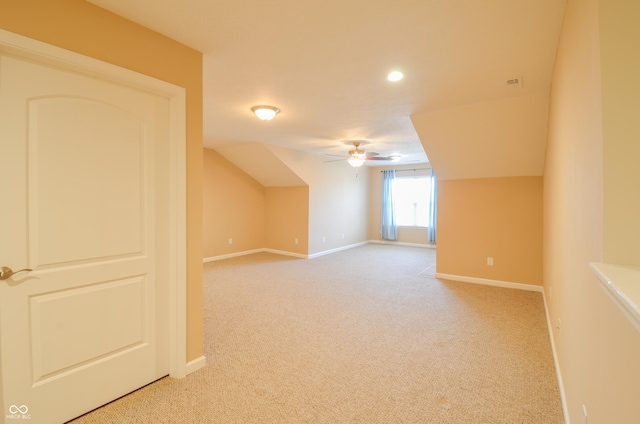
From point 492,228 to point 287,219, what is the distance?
4.26 m

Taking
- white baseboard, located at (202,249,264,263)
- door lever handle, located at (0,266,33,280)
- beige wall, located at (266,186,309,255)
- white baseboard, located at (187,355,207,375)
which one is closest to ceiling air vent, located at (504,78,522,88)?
white baseboard, located at (187,355,207,375)

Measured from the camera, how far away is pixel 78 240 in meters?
1.76

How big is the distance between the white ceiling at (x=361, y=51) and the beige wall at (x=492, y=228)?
34.5 inches

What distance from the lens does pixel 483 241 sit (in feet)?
15.4

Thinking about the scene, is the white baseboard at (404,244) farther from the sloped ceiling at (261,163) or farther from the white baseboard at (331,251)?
the sloped ceiling at (261,163)

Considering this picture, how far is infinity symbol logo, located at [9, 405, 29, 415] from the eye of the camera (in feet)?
5.12

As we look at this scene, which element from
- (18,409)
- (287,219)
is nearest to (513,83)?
(18,409)

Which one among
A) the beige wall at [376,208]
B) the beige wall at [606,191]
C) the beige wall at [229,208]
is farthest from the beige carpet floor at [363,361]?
the beige wall at [376,208]

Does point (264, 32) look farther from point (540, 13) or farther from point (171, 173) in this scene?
point (540, 13)

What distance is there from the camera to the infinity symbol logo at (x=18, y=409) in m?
1.56

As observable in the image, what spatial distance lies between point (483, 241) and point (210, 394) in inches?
171

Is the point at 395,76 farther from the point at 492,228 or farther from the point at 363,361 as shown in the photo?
the point at 492,228

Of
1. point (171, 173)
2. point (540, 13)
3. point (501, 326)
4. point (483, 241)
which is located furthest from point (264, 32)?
point (483, 241)

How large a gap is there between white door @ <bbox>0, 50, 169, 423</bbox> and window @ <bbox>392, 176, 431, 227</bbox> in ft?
24.3
